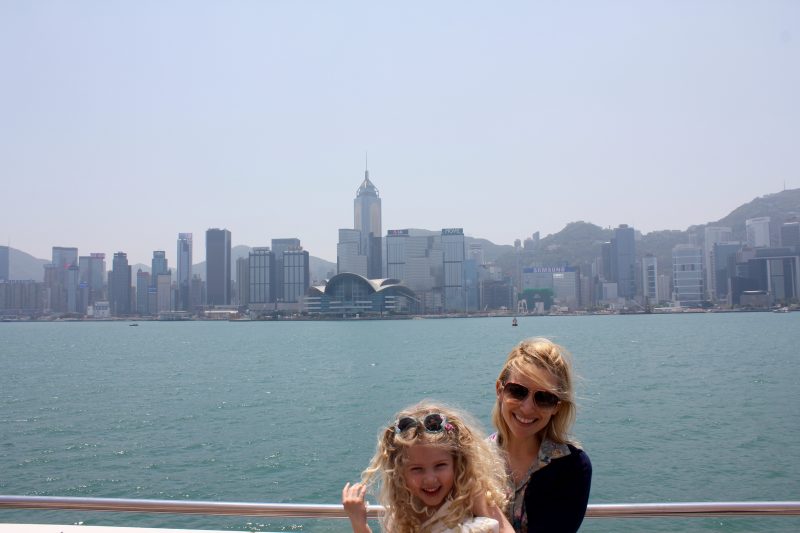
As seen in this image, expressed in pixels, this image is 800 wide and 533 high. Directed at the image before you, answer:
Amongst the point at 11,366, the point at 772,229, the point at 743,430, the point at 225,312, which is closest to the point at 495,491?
the point at 743,430

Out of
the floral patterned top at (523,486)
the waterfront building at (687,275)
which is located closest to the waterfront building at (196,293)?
the waterfront building at (687,275)

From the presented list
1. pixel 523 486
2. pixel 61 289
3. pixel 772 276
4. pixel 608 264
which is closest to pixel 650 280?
pixel 608 264

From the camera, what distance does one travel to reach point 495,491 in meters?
1.66

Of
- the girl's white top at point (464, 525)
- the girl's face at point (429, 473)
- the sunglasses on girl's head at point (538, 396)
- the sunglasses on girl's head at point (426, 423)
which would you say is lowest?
the girl's white top at point (464, 525)

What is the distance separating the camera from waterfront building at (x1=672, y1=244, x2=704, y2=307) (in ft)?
524

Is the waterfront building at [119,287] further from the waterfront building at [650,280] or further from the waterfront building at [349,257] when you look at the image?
the waterfront building at [650,280]

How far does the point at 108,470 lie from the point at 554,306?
170m

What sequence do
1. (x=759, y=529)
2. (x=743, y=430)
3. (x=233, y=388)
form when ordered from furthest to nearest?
1. (x=233, y=388)
2. (x=743, y=430)
3. (x=759, y=529)

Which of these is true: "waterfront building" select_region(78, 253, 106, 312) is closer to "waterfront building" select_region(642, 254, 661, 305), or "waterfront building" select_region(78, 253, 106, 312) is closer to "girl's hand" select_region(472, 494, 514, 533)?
"waterfront building" select_region(642, 254, 661, 305)

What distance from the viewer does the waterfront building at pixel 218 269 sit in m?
183

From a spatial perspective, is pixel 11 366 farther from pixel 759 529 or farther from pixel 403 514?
pixel 403 514

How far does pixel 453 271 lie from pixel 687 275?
59.9 meters

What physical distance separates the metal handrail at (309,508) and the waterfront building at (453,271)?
170 metres

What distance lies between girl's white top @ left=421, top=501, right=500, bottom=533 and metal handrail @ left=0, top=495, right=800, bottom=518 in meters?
0.43
